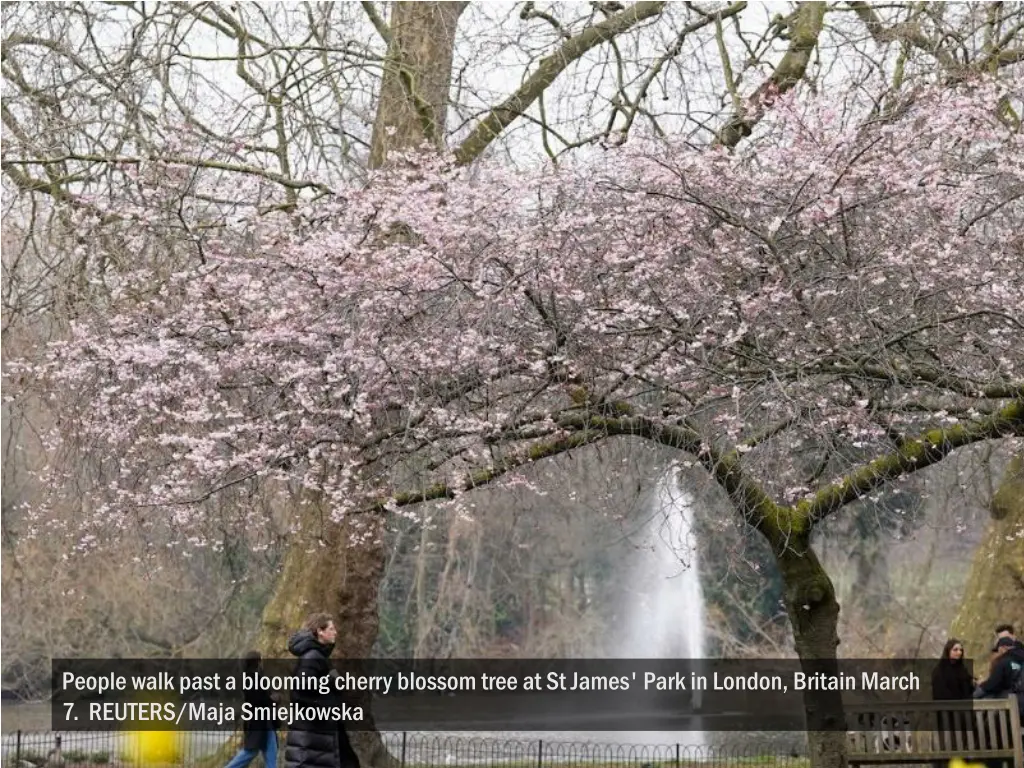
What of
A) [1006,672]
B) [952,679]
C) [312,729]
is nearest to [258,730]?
[312,729]

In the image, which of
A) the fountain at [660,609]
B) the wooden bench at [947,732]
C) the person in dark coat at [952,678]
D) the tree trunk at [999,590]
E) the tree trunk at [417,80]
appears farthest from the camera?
the fountain at [660,609]

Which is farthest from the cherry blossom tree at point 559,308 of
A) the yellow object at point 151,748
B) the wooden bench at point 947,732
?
the yellow object at point 151,748

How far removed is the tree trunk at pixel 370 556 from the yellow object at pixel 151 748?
2.20 m

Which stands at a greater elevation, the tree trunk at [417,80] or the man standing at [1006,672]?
the tree trunk at [417,80]

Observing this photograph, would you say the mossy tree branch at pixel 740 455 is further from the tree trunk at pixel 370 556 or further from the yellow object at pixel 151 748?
the yellow object at pixel 151 748

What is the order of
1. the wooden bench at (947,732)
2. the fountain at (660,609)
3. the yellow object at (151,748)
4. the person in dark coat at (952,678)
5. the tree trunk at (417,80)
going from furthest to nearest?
the fountain at (660,609)
the yellow object at (151,748)
the tree trunk at (417,80)
the person in dark coat at (952,678)
the wooden bench at (947,732)

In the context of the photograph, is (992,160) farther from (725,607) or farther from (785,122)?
(725,607)

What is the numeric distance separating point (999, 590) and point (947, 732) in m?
5.69

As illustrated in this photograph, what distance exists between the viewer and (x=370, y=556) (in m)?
13.5

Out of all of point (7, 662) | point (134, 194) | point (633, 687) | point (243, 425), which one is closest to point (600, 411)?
point (243, 425)

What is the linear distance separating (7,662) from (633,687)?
12418 mm

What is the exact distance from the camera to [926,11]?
460 inches

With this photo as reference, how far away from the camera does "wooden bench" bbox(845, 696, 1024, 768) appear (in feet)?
30.4

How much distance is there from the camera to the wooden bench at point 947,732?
927 centimetres
